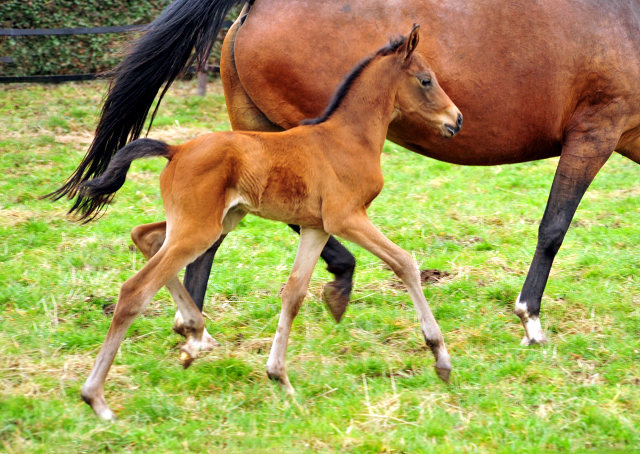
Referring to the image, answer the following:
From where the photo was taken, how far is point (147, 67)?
4113 mm

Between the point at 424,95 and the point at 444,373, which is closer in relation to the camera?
the point at 444,373

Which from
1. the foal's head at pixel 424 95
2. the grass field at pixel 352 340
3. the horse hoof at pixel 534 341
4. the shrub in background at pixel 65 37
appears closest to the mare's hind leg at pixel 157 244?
the grass field at pixel 352 340

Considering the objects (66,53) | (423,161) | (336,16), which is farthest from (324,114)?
(66,53)

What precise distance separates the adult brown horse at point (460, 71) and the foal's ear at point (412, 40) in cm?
36

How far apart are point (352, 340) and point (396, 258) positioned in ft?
2.75

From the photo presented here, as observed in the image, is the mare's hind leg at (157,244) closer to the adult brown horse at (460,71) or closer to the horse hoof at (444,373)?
the adult brown horse at (460,71)

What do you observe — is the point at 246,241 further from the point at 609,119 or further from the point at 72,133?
the point at 72,133

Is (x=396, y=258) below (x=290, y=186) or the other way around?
below

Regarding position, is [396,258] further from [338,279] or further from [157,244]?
[157,244]

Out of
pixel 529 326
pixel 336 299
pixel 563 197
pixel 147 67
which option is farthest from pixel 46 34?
pixel 529 326

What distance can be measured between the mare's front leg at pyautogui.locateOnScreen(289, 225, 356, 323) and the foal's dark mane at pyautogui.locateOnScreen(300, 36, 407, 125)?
0.98m

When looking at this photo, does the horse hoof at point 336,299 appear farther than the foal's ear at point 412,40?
Yes

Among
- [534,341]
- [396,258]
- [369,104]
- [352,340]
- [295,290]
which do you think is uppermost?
[369,104]

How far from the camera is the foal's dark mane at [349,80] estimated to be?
12.0ft
